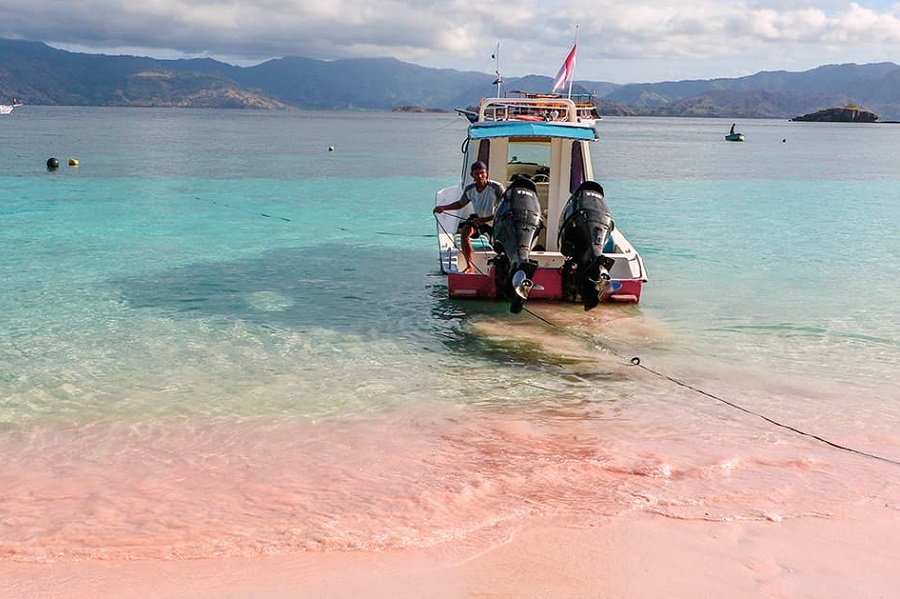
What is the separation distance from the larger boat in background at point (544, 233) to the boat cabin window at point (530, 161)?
0.02 m

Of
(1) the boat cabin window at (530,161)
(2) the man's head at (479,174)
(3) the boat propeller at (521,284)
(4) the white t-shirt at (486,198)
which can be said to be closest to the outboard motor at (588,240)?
(3) the boat propeller at (521,284)

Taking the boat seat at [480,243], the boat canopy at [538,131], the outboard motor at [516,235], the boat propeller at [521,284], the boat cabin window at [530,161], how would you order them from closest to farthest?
1. the boat propeller at [521,284]
2. the outboard motor at [516,235]
3. the boat canopy at [538,131]
4. the boat seat at [480,243]
5. the boat cabin window at [530,161]

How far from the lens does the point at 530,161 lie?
14.9 meters

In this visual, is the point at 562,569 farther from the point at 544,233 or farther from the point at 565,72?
the point at 565,72

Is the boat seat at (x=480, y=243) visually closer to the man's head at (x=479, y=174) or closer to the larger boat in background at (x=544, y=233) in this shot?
the larger boat in background at (x=544, y=233)

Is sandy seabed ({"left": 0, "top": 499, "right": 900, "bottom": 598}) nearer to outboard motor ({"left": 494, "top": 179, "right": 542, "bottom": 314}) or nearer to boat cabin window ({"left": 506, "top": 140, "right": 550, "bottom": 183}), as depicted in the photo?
outboard motor ({"left": 494, "top": 179, "right": 542, "bottom": 314})

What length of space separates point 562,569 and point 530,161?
1086 cm

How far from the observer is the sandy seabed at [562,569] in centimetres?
464

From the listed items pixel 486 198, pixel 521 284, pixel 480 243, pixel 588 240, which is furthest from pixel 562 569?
pixel 480 243

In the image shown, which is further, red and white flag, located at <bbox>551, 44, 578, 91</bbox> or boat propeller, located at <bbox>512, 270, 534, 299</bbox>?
red and white flag, located at <bbox>551, 44, 578, 91</bbox>

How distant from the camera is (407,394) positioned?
877 centimetres

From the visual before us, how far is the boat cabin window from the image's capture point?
13.5 metres

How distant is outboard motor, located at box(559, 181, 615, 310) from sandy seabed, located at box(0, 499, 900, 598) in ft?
16.2

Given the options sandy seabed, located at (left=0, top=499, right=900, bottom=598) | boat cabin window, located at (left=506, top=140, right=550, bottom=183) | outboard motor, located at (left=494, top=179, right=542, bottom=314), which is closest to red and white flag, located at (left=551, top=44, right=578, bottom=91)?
boat cabin window, located at (left=506, top=140, right=550, bottom=183)
